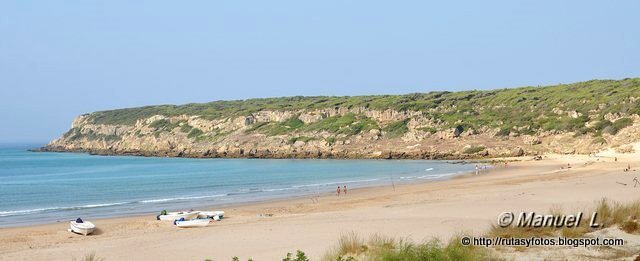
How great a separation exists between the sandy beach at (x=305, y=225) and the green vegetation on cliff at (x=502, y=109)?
37.3m

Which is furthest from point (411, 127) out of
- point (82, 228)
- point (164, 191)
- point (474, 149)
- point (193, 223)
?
point (82, 228)

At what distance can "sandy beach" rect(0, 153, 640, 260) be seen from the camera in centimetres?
1600

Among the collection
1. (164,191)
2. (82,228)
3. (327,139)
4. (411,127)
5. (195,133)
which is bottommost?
(164,191)

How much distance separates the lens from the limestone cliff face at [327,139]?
66062 millimetres

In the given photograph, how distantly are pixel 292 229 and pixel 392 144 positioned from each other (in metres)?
60.7

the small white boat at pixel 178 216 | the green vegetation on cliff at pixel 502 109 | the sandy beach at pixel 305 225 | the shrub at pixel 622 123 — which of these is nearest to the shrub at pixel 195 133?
→ the green vegetation on cliff at pixel 502 109

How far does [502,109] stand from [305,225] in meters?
68.5

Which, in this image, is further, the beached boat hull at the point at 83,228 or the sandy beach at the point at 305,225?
the beached boat hull at the point at 83,228

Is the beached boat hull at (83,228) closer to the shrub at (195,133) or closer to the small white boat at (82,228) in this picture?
the small white boat at (82,228)

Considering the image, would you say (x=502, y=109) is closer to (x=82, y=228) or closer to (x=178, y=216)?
(x=178, y=216)

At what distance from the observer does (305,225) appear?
1984cm

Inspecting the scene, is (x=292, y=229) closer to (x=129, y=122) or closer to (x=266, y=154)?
(x=266, y=154)

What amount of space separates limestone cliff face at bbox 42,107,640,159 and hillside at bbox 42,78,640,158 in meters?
0.15

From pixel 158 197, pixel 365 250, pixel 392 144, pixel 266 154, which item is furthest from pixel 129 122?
pixel 365 250
